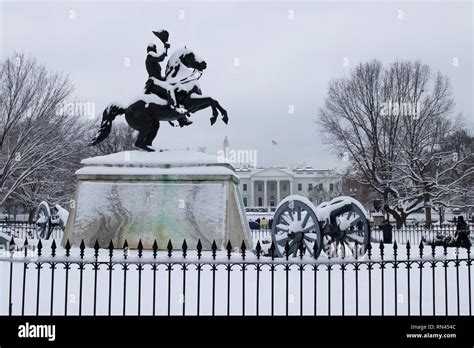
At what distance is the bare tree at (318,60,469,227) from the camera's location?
92.1 feet

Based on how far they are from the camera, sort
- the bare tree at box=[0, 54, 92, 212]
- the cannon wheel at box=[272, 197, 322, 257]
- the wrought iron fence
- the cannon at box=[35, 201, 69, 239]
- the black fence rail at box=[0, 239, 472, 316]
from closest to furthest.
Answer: the black fence rail at box=[0, 239, 472, 316] < the cannon wheel at box=[272, 197, 322, 257] < the cannon at box=[35, 201, 69, 239] < the wrought iron fence < the bare tree at box=[0, 54, 92, 212]

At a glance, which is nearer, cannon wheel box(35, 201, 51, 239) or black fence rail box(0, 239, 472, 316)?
black fence rail box(0, 239, 472, 316)

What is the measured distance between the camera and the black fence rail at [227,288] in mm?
5473

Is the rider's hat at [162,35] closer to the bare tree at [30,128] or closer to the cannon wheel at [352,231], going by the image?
the cannon wheel at [352,231]

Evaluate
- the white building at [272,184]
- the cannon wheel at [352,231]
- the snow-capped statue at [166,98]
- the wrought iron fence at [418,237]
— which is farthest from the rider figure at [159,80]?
the white building at [272,184]

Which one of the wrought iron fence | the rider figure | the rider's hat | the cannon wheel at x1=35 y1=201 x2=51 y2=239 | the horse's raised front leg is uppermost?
the rider's hat

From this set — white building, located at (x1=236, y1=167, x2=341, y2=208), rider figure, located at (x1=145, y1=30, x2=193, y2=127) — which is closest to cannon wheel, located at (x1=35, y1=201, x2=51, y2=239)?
rider figure, located at (x1=145, y1=30, x2=193, y2=127)

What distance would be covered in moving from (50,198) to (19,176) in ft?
8.50

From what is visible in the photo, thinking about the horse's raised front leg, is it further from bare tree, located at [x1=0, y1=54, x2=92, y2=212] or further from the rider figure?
bare tree, located at [x1=0, y1=54, x2=92, y2=212]

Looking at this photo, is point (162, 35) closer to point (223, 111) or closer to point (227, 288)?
point (223, 111)

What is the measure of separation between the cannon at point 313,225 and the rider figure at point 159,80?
11.4ft

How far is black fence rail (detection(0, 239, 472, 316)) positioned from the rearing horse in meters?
4.40

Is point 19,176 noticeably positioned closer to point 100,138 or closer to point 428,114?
point 100,138

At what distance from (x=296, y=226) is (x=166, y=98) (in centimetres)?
444
